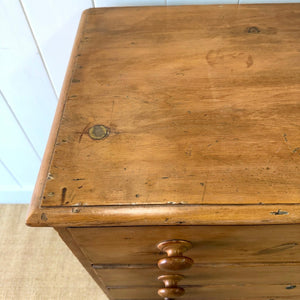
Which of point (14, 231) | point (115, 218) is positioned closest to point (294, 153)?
point (115, 218)

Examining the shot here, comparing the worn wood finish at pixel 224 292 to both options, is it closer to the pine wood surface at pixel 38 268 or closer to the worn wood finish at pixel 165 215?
the pine wood surface at pixel 38 268

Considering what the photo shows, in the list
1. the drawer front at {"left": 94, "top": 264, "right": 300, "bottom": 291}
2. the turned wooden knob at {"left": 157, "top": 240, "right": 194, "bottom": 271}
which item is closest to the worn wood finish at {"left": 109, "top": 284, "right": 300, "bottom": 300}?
the drawer front at {"left": 94, "top": 264, "right": 300, "bottom": 291}

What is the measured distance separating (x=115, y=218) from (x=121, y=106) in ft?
0.67

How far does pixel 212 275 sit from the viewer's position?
0.66 m

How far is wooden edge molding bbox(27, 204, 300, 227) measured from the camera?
400 millimetres

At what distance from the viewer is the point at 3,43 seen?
803mm

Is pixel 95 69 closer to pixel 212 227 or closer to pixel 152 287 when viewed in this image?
pixel 212 227

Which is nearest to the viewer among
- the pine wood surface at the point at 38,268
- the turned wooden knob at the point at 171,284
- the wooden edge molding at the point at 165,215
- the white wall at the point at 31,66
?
the wooden edge molding at the point at 165,215

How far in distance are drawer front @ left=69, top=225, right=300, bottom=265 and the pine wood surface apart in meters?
0.60

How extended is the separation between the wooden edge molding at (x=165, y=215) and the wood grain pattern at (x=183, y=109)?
0.4 inches

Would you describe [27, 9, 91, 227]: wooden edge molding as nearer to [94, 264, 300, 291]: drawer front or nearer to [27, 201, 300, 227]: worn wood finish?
[27, 201, 300, 227]: worn wood finish

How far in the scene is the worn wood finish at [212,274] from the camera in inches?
24.1

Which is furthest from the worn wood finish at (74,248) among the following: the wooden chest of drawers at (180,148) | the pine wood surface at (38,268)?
the pine wood surface at (38,268)

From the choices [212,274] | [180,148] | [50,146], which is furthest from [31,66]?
[212,274]
